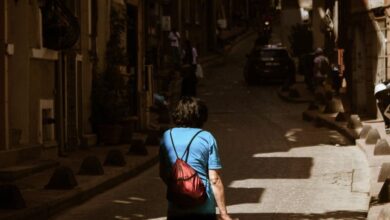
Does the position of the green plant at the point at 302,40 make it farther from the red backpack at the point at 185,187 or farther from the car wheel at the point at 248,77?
the red backpack at the point at 185,187

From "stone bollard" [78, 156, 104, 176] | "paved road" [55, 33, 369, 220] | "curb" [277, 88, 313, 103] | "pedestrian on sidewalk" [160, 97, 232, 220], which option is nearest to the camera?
"pedestrian on sidewalk" [160, 97, 232, 220]

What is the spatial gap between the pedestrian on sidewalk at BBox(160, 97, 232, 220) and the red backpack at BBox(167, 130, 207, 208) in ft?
0.18

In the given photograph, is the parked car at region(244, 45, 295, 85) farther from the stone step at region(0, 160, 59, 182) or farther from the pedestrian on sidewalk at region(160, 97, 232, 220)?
the pedestrian on sidewalk at region(160, 97, 232, 220)

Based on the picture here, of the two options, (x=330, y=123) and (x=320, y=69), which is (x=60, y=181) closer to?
(x=330, y=123)

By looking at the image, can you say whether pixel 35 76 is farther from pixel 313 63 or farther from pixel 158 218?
pixel 313 63

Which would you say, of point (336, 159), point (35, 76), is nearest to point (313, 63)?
point (336, 159)

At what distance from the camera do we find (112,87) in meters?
21.7

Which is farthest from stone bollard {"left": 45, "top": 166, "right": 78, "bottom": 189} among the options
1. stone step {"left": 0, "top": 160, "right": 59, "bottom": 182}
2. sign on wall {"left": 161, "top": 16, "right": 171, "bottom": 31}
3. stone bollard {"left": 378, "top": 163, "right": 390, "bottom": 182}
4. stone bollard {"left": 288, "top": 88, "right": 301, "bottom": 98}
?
sign on wall {"left": 161, "top": 16, "right": 171, "bottom": 31}

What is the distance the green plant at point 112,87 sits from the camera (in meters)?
21.2

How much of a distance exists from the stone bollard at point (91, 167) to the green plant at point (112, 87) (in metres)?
6.10

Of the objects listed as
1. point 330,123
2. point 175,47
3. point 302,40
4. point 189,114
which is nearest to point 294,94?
point 175,47

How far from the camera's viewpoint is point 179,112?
716cm

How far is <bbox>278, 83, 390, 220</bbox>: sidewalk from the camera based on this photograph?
13002mm

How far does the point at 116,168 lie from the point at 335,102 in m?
13.3
